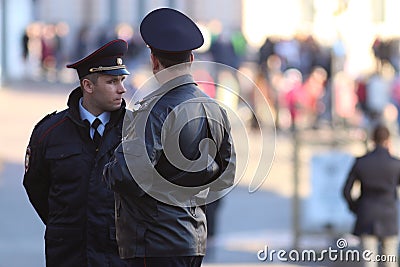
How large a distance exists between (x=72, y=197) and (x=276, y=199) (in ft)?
32.5

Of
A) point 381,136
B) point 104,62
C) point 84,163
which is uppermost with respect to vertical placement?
point 104,62

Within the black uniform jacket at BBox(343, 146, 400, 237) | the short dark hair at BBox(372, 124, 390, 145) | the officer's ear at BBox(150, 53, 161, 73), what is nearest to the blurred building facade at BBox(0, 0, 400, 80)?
the short dark hair at BBox(372, 124, 390, 145)

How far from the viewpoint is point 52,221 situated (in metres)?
5.47

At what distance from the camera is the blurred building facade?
43.0m

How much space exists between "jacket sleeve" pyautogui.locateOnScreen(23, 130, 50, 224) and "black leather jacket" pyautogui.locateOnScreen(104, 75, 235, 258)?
0.83 meters

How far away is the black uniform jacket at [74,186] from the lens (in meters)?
5.33

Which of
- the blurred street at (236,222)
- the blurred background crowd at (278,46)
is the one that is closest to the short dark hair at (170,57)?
the blurred street at (236,222)

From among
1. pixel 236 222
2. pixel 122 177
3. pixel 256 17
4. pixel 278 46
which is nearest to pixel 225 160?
pixel 122 177

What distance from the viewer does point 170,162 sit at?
4.57 m

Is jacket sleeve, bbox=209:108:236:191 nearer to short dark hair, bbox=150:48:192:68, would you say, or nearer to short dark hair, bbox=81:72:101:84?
short dark hair, bbox=150:48:192:68

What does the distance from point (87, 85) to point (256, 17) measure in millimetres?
42888

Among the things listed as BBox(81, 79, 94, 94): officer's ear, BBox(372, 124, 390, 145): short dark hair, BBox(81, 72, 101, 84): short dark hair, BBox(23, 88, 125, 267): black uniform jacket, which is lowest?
BBox(372, 124, 390, 145): short dark hair

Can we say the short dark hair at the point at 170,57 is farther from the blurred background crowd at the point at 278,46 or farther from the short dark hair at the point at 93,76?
the blurred background crowd at the point at 278,46

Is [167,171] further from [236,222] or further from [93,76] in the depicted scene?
[236,222]
